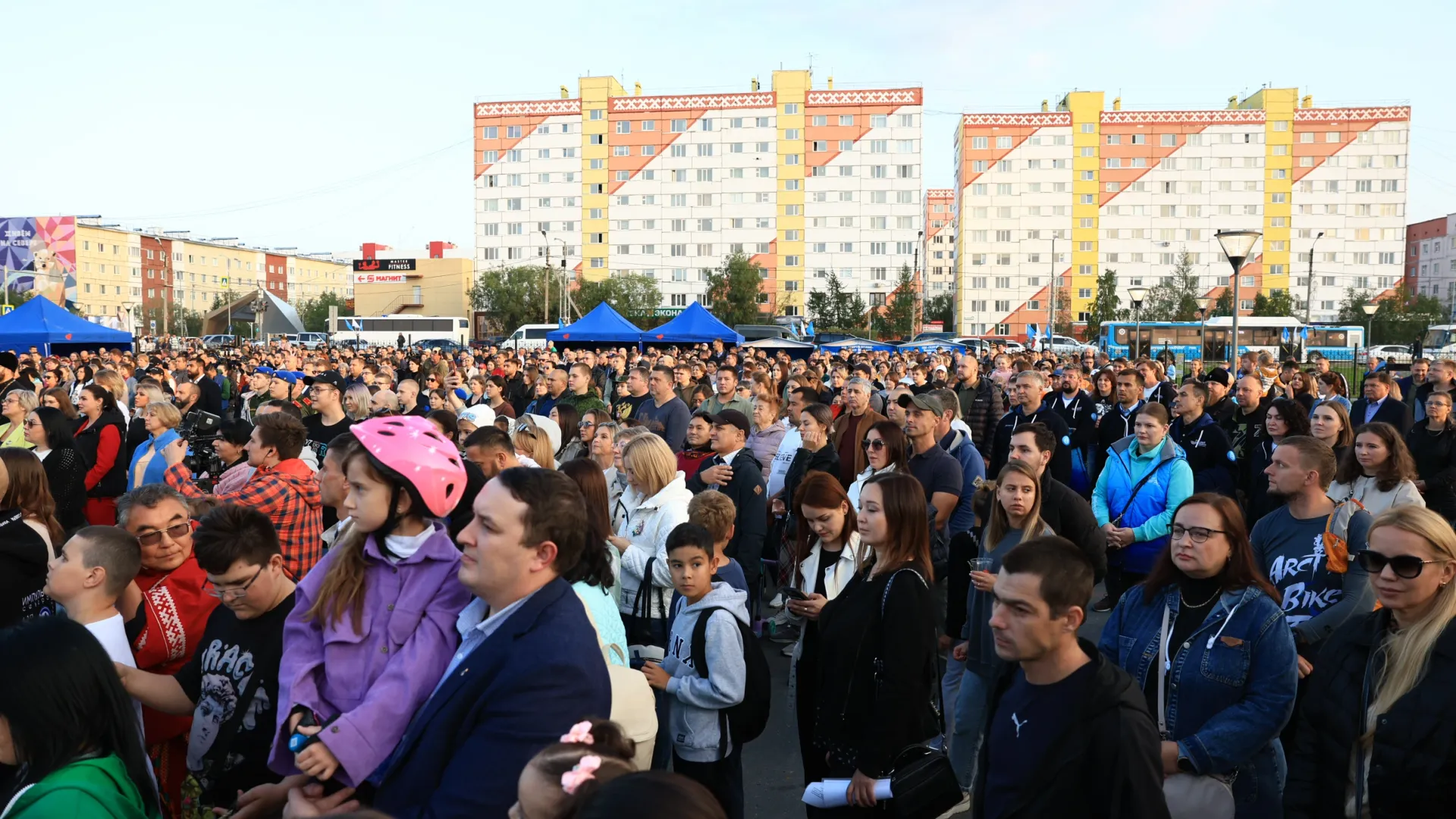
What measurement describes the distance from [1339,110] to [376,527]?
347ft

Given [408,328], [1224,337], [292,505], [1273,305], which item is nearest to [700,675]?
[292,505]

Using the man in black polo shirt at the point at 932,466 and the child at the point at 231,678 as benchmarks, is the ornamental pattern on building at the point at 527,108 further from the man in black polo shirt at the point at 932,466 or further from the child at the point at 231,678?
the child at the point at 231,678

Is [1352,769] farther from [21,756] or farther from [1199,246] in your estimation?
[1199,246]

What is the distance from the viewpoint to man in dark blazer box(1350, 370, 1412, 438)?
9.78 metres

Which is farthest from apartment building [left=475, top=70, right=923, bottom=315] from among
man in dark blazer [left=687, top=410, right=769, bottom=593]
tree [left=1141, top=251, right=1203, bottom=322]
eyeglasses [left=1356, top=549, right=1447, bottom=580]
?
eyeglasses [left=1356, top=549, right=1447, bottom=580]

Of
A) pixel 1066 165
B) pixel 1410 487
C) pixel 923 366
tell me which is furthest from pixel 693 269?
pixel 1410 487

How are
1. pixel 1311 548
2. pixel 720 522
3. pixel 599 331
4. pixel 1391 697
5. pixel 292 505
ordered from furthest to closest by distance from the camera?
pixel 599 331, pixel 292 505, pixel 720 522, pixel 1311 548, pixel 1391 697

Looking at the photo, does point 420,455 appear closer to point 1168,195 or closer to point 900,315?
point 900,315

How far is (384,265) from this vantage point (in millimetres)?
92688

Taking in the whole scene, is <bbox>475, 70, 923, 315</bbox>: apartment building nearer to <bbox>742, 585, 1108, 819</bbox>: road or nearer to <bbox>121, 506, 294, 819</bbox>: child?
<bbox>742, 585, 1108, 819</bbox>: road

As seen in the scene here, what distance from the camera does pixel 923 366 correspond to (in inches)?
563

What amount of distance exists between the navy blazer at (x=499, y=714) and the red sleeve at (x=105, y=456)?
720 cm

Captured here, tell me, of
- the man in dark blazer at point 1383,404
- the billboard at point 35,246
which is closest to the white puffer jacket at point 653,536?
the man in dark blazer at point 1383,404

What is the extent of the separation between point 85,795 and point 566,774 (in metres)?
1.40
